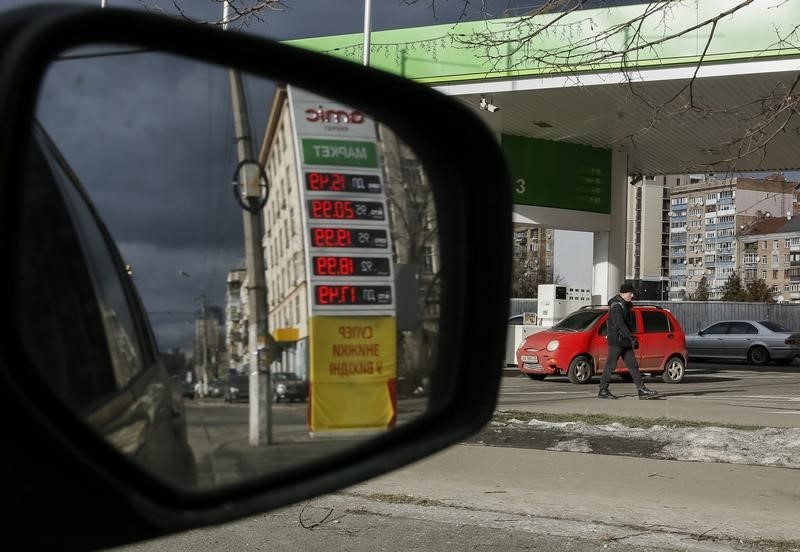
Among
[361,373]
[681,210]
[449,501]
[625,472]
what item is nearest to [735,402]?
[625,472]

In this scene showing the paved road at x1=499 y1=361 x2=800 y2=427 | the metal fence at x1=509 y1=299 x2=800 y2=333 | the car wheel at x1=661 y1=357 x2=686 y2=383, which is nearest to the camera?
the paved road at x1=499 y1=361 x2=800 y2=427

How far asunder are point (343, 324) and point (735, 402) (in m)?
14.2

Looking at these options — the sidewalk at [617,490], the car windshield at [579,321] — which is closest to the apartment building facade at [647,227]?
the car windshield at [579,321]

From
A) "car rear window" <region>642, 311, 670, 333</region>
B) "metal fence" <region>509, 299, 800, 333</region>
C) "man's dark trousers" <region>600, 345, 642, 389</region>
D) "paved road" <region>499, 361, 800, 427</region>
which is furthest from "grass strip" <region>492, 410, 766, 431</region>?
"metal fence" <region>509, 299, 800, 333</region>

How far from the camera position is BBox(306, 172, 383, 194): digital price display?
3.78 feet

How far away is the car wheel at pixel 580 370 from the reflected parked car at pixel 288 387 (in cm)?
1741

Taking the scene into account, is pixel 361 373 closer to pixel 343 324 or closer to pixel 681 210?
pixel 343 324

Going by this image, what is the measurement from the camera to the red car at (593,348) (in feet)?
59.7

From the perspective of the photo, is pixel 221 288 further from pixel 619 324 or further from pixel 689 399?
pixel 689 399

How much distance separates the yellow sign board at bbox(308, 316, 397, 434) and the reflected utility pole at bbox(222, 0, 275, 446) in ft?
0.21

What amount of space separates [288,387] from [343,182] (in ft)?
0.89

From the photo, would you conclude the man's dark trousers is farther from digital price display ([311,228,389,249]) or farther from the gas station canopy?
digital price display ([311,228,389,249])

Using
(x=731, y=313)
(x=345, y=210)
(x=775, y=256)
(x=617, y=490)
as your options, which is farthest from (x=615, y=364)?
(x=775, y=256)

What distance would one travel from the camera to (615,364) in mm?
14398
